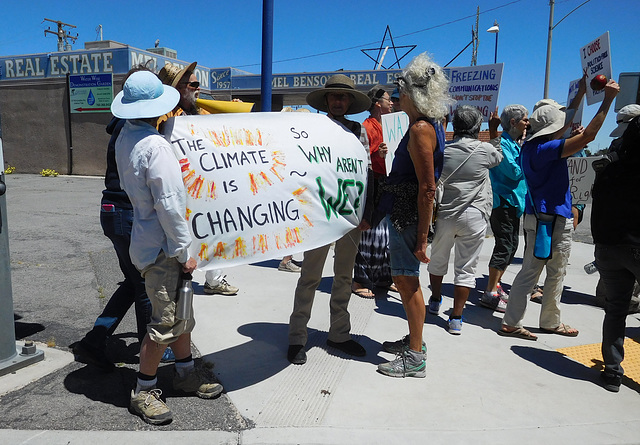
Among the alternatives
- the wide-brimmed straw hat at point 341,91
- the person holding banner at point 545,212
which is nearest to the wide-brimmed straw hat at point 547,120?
the person holding banner at point 545,212

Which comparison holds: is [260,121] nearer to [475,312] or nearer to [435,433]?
[435,433]

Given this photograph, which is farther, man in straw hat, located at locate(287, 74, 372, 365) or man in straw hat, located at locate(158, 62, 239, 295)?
man in straw hat, located at locate(287, 74, 372, 365)

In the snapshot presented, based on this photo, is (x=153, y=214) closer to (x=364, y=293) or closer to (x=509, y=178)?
(x=364, y=293)

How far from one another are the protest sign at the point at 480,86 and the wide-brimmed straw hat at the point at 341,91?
3.61m

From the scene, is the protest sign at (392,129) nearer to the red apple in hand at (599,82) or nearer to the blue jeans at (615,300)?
the red apple in hand at (599,82)

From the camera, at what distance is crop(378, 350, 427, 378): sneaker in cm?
344

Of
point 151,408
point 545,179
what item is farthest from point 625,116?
point 151,408

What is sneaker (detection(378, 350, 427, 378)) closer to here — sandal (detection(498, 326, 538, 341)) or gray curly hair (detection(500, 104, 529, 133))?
sandal (detection(498, 326, 538, 341))

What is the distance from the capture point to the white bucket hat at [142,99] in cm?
259

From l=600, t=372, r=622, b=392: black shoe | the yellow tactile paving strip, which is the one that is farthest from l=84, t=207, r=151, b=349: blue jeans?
the yellow tactile paving strip

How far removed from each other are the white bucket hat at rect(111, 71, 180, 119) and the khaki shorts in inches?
29.2

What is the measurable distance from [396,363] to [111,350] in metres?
2.06

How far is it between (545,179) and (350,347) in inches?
83.5

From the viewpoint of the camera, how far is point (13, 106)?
21.2m
